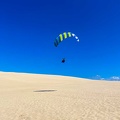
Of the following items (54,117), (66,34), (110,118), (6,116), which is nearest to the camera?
(110,118)

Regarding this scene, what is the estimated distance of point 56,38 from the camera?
25.6 meters

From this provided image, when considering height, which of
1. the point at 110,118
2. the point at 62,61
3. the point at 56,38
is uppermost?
the point at 56,38

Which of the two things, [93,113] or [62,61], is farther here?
[62,61]

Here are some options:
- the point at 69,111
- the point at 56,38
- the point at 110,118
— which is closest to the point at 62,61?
the point at 56,38

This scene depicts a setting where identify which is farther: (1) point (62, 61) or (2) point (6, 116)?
(1) point (62, 61)

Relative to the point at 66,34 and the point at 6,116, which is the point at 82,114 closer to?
the point at 6,116

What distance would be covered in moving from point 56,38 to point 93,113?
1436 cm

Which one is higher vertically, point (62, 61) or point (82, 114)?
point (62, 61)

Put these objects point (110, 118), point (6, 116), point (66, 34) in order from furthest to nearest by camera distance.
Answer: point (66, 34) < point (6, 116) < point (110, 118)

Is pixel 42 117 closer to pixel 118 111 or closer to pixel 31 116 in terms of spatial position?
pixel 31 116

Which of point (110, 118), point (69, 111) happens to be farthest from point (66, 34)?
point (110, 118)

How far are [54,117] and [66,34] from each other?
47.9 ft

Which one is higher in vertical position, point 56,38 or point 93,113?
point 56,38

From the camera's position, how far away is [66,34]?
25344 mm
